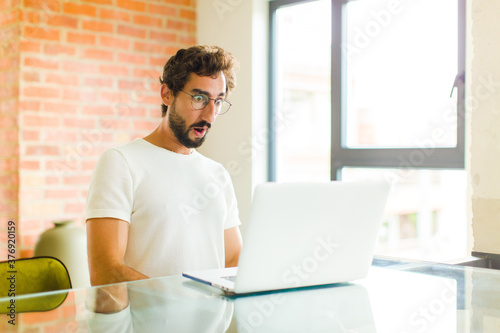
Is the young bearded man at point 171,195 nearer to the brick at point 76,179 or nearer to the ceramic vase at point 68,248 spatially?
the ceramic vase at point 68,248

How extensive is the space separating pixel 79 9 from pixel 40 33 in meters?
0.28

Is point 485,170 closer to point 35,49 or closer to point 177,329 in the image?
point 177,329

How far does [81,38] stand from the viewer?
3.06 metres

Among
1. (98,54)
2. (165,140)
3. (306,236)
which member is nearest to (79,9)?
(98,54)

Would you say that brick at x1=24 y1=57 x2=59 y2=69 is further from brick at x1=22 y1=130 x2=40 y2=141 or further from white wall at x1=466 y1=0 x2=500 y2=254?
white wall at x1=466 y1=0 x2=500 y2=254

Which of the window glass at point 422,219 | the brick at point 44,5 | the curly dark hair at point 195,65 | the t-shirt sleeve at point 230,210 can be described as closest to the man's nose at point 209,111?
the curly dark hair at point 195,65

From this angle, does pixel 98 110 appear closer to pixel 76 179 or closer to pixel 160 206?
pixel 76 179

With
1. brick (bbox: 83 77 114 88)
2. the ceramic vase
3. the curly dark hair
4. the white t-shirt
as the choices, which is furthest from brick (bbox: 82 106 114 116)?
the white t-shirt

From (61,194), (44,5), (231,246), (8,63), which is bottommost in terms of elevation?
(231,246)

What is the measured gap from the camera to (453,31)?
2.63m

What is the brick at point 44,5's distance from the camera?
2836 millimetres

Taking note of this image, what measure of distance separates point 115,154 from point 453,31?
1665mm

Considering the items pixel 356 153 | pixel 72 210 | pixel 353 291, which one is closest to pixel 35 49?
pixel 72 210

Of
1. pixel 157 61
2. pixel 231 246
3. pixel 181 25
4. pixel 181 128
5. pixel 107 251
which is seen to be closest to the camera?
pixel 107 251
